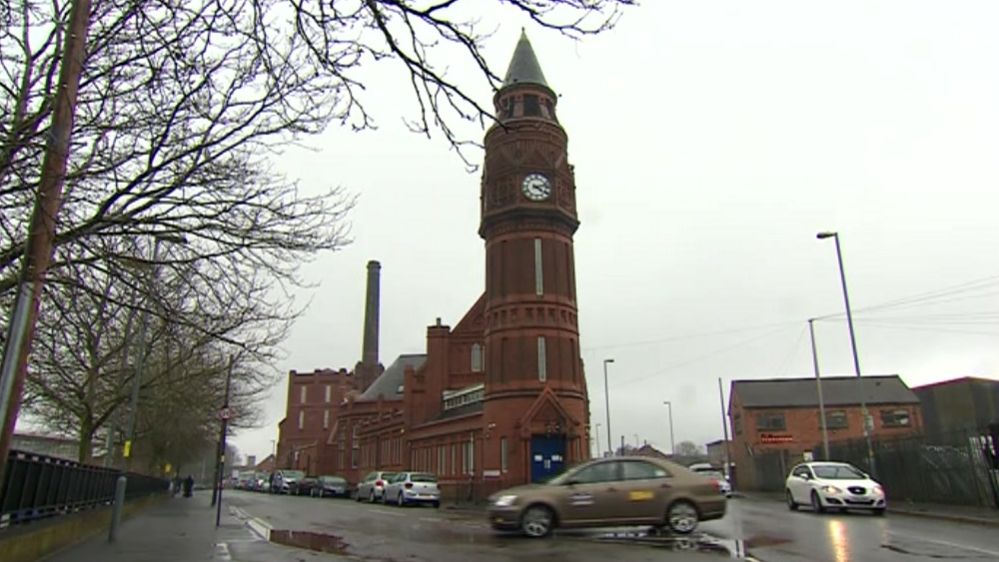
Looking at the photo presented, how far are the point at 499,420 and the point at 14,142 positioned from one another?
31094mm

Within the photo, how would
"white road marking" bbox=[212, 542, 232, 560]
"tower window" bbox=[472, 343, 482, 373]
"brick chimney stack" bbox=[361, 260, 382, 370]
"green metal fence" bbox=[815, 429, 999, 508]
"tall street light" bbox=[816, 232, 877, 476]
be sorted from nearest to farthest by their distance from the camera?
"white road marking" bbox=[212, 542, 232, 560] < "green metal fence" bbox=[815, 429, 999, 508] < "tall street light" bbox=[816, 232, 877, 476] < "tower window" bbox=[472, 343, 482, 373] < "brick chimney stack" bbox=[361, 260, 382, 370]

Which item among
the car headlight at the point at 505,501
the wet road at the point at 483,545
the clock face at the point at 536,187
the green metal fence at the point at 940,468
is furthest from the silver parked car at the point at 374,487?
the car headlight at the point at 505,501

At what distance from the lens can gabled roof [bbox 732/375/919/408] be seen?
193 feet

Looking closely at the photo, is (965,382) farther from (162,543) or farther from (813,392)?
(162,543)

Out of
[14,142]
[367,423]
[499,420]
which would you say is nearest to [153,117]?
[14,142]

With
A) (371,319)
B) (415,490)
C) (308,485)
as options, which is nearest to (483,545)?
(415,490)

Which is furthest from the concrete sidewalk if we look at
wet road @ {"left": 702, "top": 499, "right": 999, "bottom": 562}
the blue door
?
the blue door

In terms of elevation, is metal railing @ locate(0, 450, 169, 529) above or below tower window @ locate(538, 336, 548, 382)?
below

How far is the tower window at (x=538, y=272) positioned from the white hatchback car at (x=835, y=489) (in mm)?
18243

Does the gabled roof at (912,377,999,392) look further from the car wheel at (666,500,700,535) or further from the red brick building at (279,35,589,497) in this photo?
the car wheel at (666,500,700,535)

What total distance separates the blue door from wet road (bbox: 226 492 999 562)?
690 inches

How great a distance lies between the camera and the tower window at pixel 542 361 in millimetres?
37031

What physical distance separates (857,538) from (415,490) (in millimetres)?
23069

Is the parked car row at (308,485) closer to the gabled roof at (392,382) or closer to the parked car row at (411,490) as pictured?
the gabled roof at (392,382)
